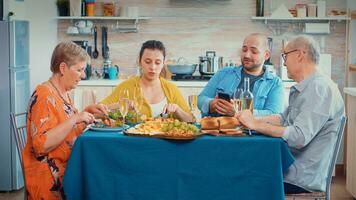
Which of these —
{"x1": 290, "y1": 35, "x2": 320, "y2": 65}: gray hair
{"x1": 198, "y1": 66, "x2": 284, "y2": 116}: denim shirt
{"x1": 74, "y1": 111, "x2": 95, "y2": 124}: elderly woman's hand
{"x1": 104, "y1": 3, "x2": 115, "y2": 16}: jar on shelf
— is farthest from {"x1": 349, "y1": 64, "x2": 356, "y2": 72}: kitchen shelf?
{"x1": 74, "y1": 111, "x2": 95, "y2": 124}: elderly woman's hand

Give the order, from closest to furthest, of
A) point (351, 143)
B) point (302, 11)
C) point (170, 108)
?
1. point (170, 108)
2. point (351, 143)
3. point (302, 11)

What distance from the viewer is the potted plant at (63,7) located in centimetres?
644

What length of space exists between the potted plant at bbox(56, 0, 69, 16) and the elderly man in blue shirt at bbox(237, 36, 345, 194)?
3.70m

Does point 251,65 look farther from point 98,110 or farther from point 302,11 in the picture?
point 302,11

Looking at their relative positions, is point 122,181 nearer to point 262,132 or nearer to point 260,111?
point 262,132

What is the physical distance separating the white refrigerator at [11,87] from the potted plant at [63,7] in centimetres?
92

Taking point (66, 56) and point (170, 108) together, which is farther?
point (170, 108)

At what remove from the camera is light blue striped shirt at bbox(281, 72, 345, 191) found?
309cm

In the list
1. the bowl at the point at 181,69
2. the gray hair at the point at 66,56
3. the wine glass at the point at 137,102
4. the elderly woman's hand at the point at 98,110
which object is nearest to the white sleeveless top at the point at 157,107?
the wine glass at the point at 137,102

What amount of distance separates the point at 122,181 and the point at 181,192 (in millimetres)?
309

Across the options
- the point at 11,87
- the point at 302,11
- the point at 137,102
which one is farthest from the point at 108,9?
the point at 137,102

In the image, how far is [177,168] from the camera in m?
3.04

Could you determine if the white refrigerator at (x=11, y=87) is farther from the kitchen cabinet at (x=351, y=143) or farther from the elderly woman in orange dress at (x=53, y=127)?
the kitchen cabinet at (x=351, y=143)

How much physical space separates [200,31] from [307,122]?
3.58m
